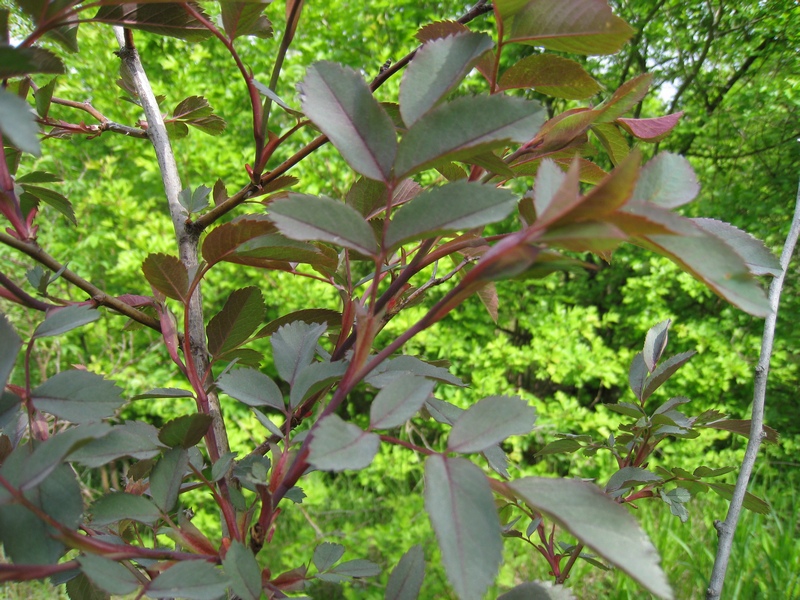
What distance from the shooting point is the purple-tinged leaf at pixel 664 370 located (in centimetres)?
50

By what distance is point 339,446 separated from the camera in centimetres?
24

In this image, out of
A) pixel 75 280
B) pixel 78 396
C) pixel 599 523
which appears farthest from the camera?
pixel 75 280

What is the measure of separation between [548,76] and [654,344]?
36 cm

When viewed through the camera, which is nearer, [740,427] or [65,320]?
[65,320]

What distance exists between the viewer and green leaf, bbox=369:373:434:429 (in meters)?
0.26

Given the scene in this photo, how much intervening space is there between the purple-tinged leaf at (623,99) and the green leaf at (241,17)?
0.23 metres

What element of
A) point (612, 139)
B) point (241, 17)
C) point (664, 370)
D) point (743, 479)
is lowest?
→ point (743, 479)

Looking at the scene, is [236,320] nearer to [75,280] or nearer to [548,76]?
[75,280]

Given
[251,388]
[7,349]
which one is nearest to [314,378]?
[251,388]

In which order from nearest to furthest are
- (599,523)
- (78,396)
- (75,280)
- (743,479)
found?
(599,523) < (78,396) < (75,280) < (743,479)

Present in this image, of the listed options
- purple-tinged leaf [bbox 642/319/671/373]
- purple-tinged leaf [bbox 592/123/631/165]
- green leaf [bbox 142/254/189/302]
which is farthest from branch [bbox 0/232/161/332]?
purple-tinged leaf [bbox 642/319/671/373]

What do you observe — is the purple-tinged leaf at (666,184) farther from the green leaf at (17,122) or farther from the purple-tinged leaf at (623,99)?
the green leaf at (17,122)

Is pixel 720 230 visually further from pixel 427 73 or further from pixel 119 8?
pixel 119 8

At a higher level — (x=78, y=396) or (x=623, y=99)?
(x=623, y=99)
